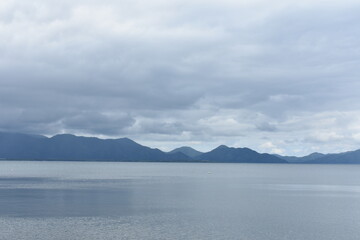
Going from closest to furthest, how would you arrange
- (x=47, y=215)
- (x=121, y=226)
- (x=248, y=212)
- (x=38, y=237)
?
(x=38, y=237)
(x=121, y=226)
(x=47, y=215)
(x=248, y=212)

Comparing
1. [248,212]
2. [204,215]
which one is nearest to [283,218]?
[248,212]

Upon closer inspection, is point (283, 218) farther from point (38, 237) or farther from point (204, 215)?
point (38, 237)

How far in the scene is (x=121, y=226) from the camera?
7638 cm

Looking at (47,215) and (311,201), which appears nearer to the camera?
(47,215)

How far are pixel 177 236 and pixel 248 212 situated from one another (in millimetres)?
30821

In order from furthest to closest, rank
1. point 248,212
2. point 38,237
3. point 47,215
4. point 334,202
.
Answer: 1. point 334,202
2. point 248,212
3. point 47,215
4. point 38,237

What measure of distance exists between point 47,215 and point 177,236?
32.6 m

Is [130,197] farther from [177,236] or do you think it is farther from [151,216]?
[177,236]

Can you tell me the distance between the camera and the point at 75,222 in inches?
3140

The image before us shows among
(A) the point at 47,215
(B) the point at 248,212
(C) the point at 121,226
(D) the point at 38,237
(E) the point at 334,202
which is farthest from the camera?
(E) the point at 334,202

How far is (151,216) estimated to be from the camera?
8819 centimetres

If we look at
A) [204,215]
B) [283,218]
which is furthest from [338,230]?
[204,215]

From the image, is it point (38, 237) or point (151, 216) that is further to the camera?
point (151, 216)

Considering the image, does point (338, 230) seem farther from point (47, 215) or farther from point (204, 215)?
point (47, 215)
